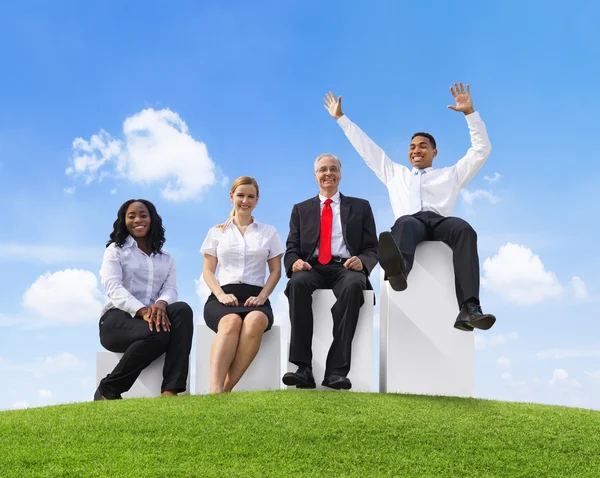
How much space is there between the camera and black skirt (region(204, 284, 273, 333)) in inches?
271

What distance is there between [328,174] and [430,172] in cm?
120

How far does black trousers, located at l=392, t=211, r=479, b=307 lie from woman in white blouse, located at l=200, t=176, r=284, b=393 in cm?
133

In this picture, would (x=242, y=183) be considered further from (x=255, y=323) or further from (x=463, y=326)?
(x=463, y=326)

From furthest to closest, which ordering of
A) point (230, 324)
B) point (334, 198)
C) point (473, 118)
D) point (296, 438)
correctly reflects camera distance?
point (473, 118) → point (334, 198) → point (230, 324) → point (296, 438)

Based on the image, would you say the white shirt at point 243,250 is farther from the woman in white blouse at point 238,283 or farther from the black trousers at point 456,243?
the black trousers at point 456,243

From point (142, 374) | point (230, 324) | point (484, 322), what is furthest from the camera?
point (142, 374)

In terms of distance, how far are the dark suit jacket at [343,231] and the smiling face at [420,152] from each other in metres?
0.82

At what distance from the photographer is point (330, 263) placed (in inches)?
279

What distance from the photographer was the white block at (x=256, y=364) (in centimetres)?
714

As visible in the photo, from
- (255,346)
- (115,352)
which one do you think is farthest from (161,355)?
(255,346)

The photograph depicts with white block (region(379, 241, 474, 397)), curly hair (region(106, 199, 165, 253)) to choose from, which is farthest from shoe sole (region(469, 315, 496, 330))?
curly hair (region(106, 199, 165, 253))

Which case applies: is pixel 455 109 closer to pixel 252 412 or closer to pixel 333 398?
pixel 333 398

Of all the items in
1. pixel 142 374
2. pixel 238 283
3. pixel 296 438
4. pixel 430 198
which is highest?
pixel 430 198

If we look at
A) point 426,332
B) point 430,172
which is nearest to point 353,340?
point 426,332
